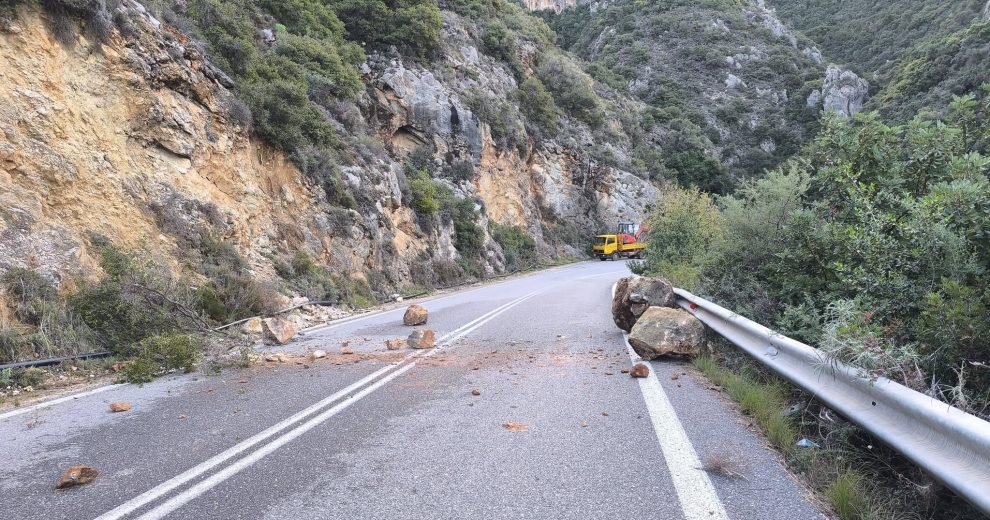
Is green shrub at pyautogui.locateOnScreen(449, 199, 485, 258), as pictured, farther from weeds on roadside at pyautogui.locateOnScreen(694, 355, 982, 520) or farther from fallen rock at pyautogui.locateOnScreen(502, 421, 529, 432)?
weeds on roadside at pyautogui.locateOnScreen(694, 355, 982, 520)

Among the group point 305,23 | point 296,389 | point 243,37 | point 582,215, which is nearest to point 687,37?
point 582,215

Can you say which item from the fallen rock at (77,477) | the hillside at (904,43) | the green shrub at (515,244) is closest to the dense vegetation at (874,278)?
the fallen rock at (77,477)

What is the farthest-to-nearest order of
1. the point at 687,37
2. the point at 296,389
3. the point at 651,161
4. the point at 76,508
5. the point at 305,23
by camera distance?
1. the point at 687,37
2. the point at 651,161
3. the point at 305,23
4. the point at 296,389
5. the point at 76,508

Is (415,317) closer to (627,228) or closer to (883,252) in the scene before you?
(883,252)

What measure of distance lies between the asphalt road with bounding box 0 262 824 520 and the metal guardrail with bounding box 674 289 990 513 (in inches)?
22.1

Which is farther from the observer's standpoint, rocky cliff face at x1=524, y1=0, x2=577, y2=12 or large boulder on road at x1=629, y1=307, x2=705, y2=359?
rocky cliff face at x1=524, y1=0, x2=577, y2=12

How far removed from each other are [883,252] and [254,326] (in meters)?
9.75

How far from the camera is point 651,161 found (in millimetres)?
57531

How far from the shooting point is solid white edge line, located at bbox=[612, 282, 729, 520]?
2.95 meters

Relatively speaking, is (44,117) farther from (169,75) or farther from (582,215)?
(582,215)

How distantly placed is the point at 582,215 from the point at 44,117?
40.4 m

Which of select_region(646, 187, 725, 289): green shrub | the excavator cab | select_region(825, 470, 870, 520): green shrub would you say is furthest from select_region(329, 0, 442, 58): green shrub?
select_region(825, 470, 870, 520): green shrub

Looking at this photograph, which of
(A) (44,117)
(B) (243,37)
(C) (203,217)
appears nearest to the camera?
(A) (44,117)

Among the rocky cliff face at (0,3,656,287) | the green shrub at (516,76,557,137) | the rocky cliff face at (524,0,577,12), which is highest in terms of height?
the rocky cliff face at (524,0,577,12)
